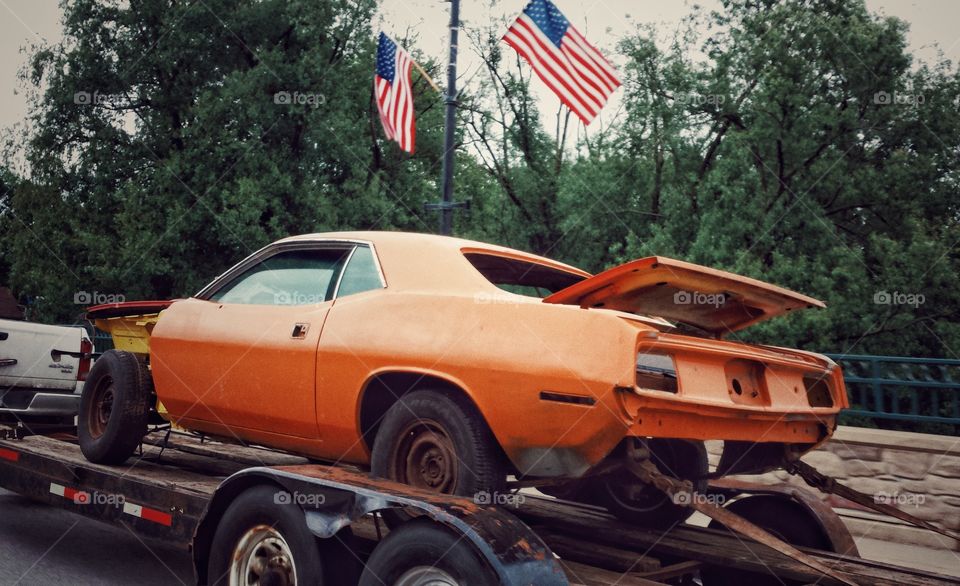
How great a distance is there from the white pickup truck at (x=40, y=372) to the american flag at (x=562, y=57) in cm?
669

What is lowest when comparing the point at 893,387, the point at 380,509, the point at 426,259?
the point at 380,509

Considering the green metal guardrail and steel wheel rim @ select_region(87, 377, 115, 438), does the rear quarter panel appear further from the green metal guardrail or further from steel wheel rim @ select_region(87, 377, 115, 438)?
the green metal guardrail

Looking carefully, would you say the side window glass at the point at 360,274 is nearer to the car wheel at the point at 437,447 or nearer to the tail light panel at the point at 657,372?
the car wheel at the point at 437,447

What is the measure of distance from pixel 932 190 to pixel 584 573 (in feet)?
56.8

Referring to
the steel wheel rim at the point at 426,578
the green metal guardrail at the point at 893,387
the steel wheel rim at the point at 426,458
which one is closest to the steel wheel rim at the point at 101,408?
the steel wheel rim at the point at 426,458

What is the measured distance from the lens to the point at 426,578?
3053 millimetres

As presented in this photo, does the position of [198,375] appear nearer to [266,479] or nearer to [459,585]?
[266,479]

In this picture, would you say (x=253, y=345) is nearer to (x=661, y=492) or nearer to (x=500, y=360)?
(x=500, y=360)

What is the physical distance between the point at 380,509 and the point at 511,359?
31.8 inches

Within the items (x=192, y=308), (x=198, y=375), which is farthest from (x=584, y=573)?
(x=192, y=308)

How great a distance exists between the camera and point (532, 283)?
5.10 m

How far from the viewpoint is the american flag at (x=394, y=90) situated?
44.3 ft

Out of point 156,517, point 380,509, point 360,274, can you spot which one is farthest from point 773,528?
point 156,517

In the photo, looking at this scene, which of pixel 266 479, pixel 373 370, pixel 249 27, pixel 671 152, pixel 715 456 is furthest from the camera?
pixel 249 27
